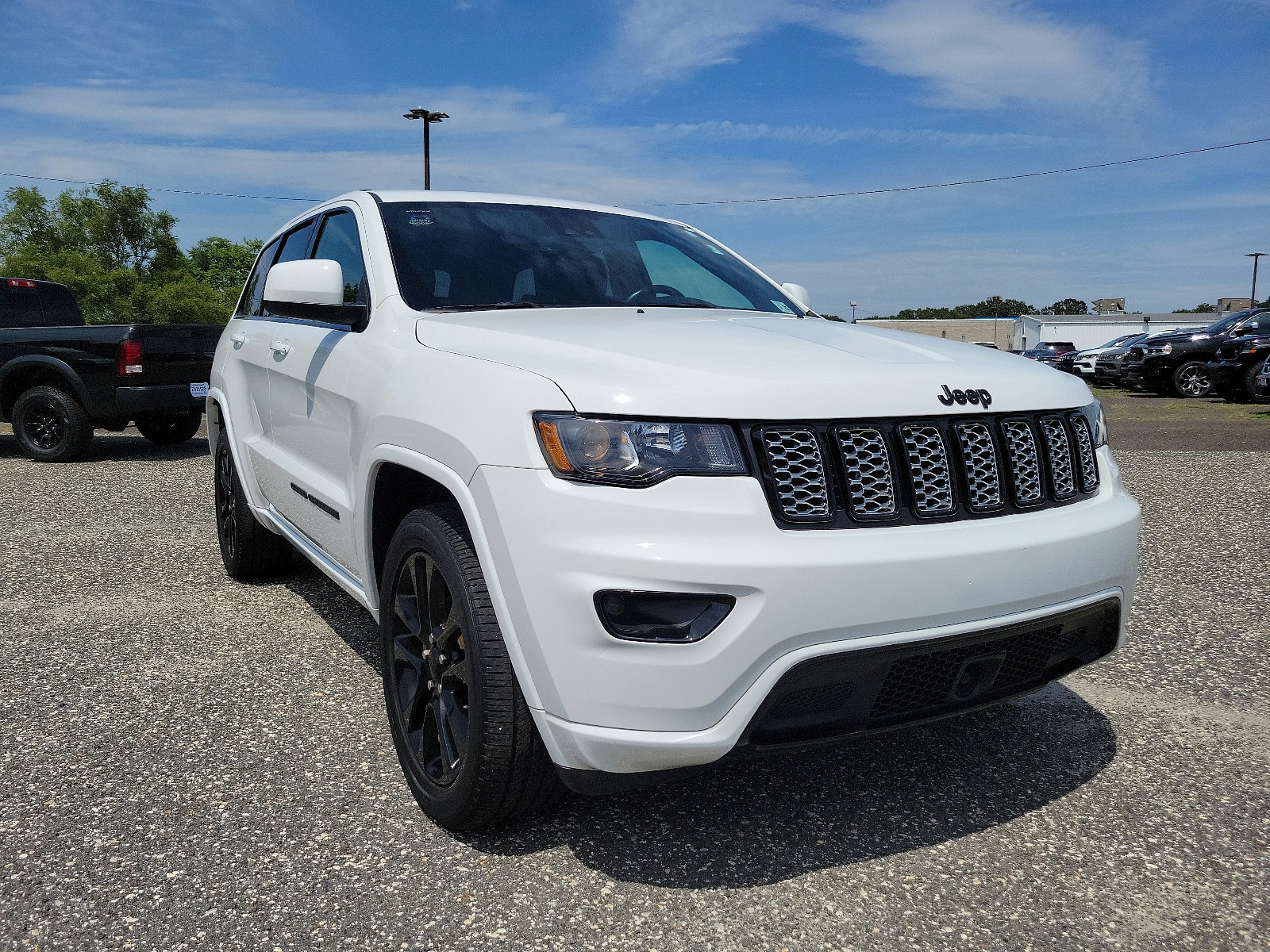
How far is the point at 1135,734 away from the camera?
3268 millimetres

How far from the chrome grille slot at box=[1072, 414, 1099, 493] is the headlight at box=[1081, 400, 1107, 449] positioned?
0.09 ft

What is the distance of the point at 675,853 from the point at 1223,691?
7.66 feet

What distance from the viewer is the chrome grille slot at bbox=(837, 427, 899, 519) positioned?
7.20ft

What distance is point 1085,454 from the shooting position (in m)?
2.70

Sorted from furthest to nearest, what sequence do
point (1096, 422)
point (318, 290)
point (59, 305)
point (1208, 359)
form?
1. point (1208, 359)
2. point (59, 305)
3. point (318, 290)
4. point (1096, 422)

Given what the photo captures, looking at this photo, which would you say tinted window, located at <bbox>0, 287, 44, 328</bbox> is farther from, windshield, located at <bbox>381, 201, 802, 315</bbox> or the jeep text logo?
the jeep text logo

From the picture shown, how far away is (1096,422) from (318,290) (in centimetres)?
231

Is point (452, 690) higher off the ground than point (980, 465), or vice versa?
point (980, 465)

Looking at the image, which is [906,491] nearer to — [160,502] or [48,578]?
[48,578]

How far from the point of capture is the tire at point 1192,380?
20125 millimetres

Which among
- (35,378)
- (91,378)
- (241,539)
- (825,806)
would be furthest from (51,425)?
(825,806)

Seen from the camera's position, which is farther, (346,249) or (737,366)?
(346,249)

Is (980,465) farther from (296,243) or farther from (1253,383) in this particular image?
(1253,383)

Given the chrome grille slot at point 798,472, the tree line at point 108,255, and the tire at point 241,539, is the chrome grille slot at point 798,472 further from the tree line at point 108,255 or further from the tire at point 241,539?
the tree line at point 108,255
